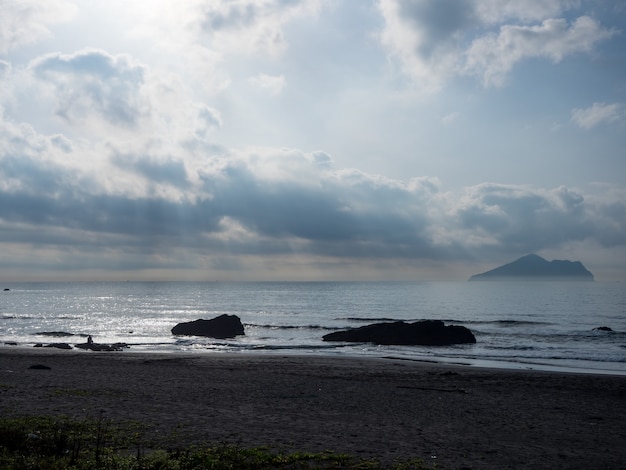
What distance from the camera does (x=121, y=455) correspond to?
11273 mm

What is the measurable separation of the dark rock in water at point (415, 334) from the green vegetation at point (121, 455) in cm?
3826

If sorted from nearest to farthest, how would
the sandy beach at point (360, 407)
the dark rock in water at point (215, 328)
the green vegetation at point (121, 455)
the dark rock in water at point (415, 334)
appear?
the green vegetation at point (121, 455), the sandy beach at point (360, 407), the dark rock in water at point (415, 334), the dark rock in water at point (215, 328)

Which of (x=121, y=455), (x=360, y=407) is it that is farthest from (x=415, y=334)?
(x=121, y=455)

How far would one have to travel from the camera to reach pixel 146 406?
17922mm

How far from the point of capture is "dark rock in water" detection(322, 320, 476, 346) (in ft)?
161

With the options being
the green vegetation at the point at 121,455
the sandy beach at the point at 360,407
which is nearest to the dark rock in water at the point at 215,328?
the sandy beach at the point at 360,407

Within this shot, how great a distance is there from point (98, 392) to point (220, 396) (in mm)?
4722

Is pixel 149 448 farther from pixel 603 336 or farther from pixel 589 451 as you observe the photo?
pixel 603 336

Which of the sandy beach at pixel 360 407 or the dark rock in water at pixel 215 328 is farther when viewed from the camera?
the dark rock in water at pixel 215 328

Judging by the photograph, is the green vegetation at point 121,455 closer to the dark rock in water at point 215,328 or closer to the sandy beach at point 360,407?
the sandy beach at point 360,407

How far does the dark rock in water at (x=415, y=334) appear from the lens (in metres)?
48.9

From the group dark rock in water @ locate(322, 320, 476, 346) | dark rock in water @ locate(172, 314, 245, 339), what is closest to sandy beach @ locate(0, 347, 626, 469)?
dark rock in water @ locate(322, 320, 476, 346)

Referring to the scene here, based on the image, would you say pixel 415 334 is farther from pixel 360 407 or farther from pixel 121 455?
pixel 121 455

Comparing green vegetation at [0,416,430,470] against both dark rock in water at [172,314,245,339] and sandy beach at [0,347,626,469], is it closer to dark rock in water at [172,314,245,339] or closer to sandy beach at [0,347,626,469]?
sandy beach at [0,347,626,469]
